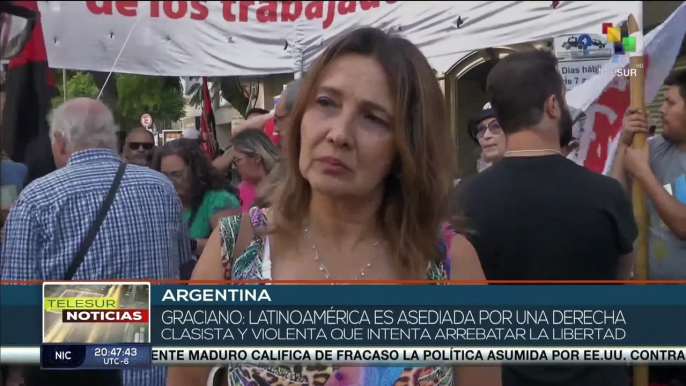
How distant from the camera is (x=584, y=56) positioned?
69.4 inches

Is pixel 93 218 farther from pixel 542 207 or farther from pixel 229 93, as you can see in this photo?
pixel 542 207

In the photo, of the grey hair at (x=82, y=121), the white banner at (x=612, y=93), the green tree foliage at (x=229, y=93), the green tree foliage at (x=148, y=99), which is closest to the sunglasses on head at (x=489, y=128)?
the white banner at (x=612, y=93)

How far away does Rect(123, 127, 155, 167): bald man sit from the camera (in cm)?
180

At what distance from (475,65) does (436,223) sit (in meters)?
0.44

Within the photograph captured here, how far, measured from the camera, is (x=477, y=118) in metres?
1.84

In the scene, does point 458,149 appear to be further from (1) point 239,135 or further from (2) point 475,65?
(1) point 239,135

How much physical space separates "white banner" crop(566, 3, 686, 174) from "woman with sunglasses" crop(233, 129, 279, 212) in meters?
0.73

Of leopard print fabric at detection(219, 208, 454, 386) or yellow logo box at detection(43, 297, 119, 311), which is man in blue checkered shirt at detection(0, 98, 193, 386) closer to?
yellow logo box at detection(43, 297, 119, 311)

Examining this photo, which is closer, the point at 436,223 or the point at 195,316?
the point at 436,223

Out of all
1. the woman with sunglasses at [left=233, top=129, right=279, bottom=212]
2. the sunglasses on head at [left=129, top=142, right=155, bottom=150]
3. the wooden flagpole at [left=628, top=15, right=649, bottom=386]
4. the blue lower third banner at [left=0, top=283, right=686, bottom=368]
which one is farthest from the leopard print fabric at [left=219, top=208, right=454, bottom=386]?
the wooden flagpole at [left=628, top=15, right=649, bottom=386]

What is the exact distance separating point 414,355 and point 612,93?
76 cm

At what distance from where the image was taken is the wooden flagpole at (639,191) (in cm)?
178

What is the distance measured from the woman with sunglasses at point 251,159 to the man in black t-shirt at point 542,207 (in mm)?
489

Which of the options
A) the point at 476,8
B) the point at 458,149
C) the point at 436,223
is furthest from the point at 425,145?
the point at 476,8
